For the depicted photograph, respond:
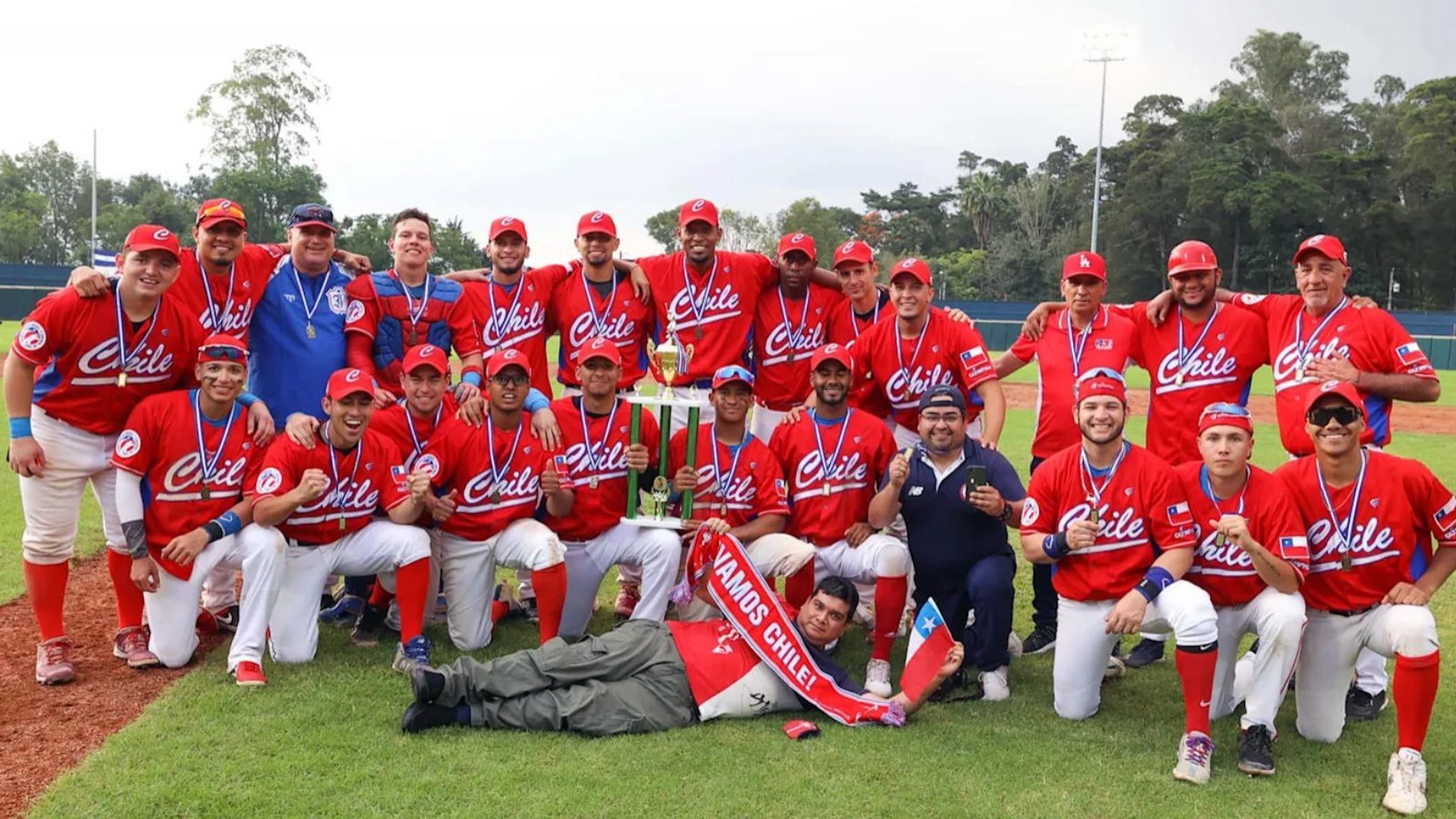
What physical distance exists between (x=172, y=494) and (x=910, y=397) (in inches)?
165

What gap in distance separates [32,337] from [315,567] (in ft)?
5.80

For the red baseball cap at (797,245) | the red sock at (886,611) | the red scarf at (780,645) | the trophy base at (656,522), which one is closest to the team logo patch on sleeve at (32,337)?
the trophy base at (656,522)

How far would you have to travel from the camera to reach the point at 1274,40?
219 ft

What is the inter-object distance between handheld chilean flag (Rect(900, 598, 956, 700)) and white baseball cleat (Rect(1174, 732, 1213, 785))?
1.04m

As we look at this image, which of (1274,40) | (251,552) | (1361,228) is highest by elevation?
(1274,40)

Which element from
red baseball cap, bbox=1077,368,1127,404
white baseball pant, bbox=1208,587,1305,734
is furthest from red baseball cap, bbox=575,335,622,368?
white baseball pant, bbox=1208,587,1305,734

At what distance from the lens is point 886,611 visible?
5.77 metres

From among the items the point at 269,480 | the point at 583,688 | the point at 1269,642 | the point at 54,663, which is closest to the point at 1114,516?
the point at 1269,642

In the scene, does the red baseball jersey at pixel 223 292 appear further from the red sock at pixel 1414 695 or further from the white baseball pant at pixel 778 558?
the red sock at pixel 1414 695

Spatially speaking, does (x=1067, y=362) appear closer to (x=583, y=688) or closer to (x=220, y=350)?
(x=583, y=688)

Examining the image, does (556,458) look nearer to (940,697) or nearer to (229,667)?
(229,667)

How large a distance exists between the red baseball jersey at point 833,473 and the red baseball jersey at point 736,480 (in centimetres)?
Result: 12

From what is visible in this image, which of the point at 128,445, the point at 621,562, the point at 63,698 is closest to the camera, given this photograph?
the point at 63,698

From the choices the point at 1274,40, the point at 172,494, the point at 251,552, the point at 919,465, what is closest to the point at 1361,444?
the point at 919,465
